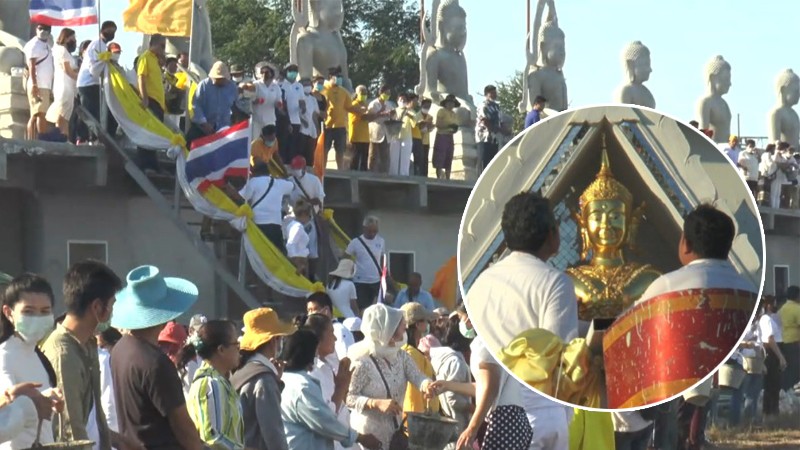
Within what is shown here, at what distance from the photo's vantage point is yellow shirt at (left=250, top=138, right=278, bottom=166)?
18.2m

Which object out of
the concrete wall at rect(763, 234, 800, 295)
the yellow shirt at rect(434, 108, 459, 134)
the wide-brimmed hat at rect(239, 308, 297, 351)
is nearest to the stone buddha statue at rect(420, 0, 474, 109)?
the yellow shirt at rect(434, 108, 459, 134)

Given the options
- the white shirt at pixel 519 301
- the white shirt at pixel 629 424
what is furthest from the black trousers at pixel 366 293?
the white shirt at pixel 519 301

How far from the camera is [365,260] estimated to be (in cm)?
1861

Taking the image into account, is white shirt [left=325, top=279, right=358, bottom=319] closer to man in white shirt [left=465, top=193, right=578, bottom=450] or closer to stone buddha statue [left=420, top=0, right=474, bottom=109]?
stone buddha statue [left=420, top=0, right=474, bottom=109]

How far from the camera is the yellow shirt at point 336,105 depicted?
21.4m

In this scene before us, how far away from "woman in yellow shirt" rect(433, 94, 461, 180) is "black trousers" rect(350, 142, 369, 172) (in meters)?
1.26

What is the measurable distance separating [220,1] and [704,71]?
34.4 m

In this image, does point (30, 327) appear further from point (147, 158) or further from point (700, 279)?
point (147, 158)

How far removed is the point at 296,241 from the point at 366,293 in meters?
1.04

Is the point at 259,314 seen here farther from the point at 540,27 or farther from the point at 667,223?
the point at 540,27

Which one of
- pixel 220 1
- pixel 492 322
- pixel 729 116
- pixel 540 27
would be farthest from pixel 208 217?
pixel 220 1

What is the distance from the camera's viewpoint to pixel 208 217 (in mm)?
18672

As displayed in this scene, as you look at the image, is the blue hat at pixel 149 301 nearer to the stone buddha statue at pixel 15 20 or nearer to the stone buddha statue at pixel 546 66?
the stone buddha statue at pixel 15 20

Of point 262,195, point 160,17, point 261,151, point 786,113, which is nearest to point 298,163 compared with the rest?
point 261,151
